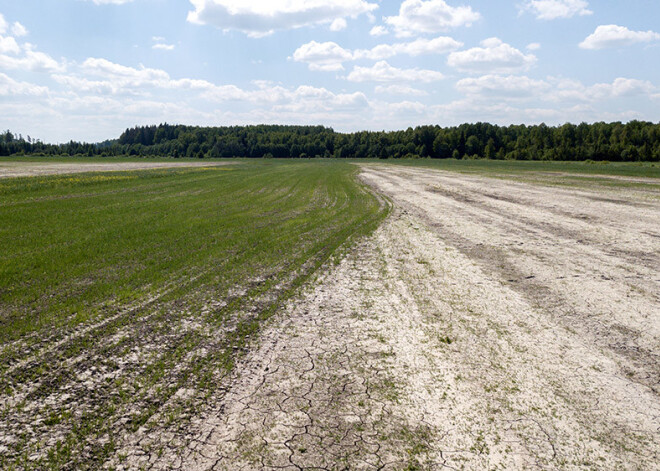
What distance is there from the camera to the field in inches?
138

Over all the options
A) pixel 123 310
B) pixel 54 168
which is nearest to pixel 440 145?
pixel 54 168

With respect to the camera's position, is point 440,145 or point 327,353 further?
point 440,145

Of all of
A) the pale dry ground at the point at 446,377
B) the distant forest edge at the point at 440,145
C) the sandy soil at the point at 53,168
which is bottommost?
the pale dry ground at the point at 446,377

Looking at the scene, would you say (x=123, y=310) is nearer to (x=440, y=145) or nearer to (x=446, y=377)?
(x=446, y=377)

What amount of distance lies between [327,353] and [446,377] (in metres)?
1.45

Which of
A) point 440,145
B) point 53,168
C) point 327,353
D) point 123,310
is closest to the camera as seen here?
point 327,353

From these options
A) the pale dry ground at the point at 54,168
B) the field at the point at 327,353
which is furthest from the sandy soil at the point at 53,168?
the field at the point at 327,353

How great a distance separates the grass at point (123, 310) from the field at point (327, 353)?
31mm

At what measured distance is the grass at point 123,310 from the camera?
12.5 feet

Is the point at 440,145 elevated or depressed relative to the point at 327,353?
elevated

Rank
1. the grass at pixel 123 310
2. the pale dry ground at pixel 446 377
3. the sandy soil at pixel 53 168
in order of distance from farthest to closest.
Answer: the sandy soil at pixel 53 168
the grass at pixel 123 310
the pale dry ground at pixel 446 377

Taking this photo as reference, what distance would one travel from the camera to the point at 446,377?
4.62 meters

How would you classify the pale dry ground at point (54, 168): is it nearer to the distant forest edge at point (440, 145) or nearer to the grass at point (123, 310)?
the grass at point (123, 310)

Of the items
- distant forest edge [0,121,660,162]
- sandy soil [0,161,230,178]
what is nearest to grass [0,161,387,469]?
sandy soil [0,161,230,178]
